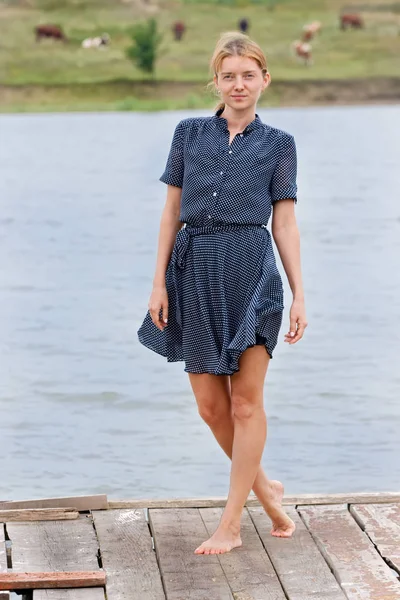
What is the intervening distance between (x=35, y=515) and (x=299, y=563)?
705 millimetres

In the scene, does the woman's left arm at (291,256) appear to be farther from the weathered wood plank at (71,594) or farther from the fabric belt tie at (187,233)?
the weathered wood plank at (71,594)

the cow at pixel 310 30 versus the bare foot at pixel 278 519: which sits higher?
the bare foot at pixel 278 519

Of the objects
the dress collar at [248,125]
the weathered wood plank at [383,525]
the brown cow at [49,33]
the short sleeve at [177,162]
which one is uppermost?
the dress collar at [248,125]

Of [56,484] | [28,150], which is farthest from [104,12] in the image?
[56,484]

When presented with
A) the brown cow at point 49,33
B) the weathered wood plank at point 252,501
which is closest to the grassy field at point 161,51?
the brown cow at point 49,33

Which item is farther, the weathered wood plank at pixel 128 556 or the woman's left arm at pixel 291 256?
the woman's left arm at pixel 291 256

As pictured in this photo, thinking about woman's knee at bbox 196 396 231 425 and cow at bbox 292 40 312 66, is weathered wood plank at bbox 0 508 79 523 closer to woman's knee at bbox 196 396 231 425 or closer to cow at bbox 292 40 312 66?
woman's knee at bbox 196 396 231 425

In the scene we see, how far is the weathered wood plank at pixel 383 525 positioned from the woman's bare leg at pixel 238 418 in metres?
0.21

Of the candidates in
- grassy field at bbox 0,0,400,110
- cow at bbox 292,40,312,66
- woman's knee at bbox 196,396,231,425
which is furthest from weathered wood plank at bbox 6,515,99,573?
cow at bbox 292,40,312,66

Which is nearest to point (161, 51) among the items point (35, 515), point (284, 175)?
point (35, 515)

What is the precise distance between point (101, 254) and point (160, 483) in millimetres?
6842

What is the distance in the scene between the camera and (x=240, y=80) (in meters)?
3.42

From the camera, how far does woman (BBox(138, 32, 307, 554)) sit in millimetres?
3381

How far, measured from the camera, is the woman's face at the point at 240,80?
3422mm
